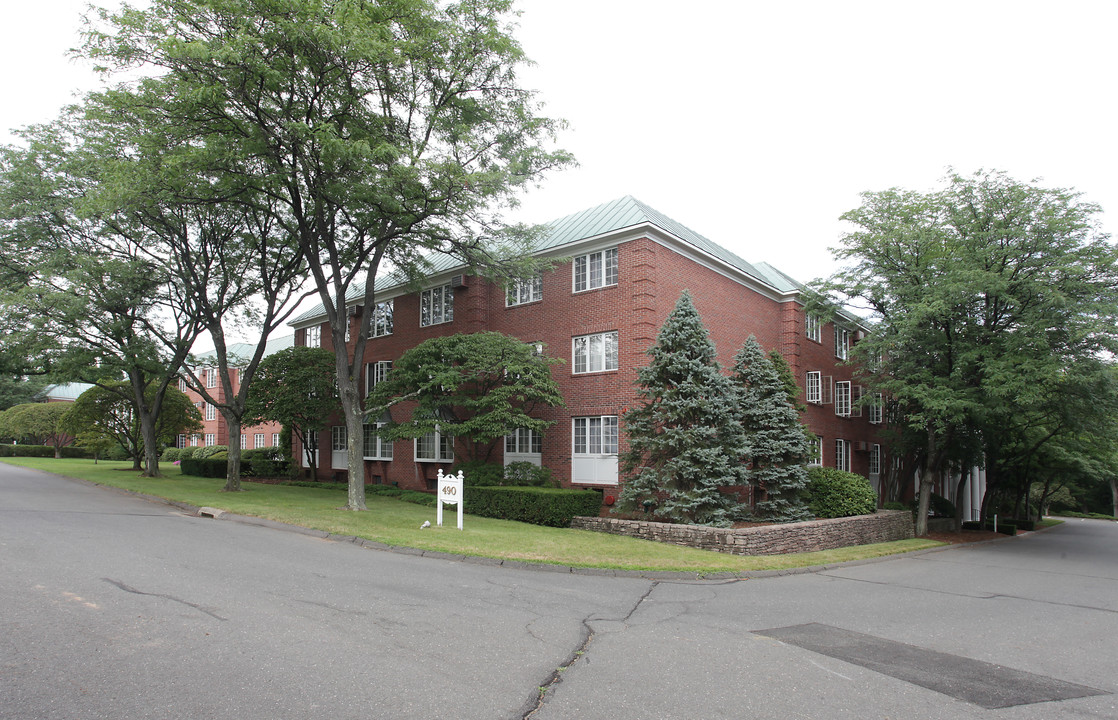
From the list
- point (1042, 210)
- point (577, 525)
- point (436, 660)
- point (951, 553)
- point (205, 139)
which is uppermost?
point (205, 139)

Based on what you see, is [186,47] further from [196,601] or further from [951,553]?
[951,553]

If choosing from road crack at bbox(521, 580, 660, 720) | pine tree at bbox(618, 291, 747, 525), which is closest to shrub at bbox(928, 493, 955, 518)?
pine tree at bbox(618, 291, 747, 525)

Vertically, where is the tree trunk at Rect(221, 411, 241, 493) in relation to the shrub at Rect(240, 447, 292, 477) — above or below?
above

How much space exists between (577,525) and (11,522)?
11632 mm

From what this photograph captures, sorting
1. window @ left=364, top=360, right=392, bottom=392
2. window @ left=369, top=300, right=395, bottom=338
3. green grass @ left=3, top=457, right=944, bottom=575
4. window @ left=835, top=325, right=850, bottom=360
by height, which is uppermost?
window @ left=369, top=300, right=395, bottom=338

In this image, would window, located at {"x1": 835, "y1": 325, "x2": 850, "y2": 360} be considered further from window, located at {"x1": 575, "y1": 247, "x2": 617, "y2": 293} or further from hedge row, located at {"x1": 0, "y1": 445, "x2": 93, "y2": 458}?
hedge row, located at {"x1": 0, "y1": 445, "x2": 93, "y2": 458}

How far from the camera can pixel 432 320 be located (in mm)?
26078

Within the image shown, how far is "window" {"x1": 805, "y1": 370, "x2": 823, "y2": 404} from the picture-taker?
86.1 feet

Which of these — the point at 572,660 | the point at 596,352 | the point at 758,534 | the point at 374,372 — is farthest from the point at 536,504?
the point at 374,372

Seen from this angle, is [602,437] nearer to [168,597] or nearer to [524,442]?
[524,442]

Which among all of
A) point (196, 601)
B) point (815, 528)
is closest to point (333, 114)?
point (196, 601)

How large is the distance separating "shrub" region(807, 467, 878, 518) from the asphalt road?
7.28m

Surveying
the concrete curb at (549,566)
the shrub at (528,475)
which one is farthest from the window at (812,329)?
the concrete curb at (549,566)

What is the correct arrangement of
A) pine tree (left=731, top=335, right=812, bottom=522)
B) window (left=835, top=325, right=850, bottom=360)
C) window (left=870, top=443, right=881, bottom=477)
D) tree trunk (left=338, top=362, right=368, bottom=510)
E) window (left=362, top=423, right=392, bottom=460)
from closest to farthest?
tree trunk (left=338, top=362, right=368, bottom=510) < pine tree (left=731, top=335, right=812, bottom=522) < window (left=362, top=423, right=392, bottom=460) < window (left=835, top=325, right=850, bottom=360) < window (left=870, top=443, right=881, bottom=477)
